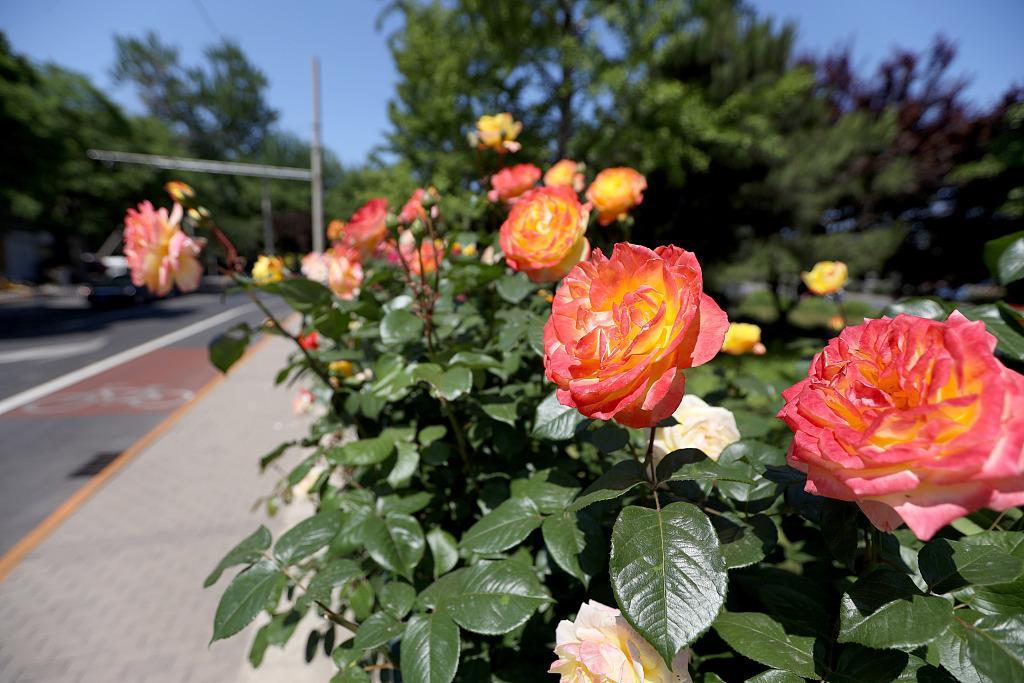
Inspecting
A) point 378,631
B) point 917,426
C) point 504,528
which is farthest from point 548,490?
point 917,426

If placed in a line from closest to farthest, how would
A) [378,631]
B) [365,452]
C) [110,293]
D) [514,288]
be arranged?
[378,631] < [365,452] < [514,288] < [110,293]

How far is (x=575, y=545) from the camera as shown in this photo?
0.62 m

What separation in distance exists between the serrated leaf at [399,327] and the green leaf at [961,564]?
30.1 inches

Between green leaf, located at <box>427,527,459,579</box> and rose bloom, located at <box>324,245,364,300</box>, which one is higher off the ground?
rose bloom, located at <box>324,245,364,300</box>

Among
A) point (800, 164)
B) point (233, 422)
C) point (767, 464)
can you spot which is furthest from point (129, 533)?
point (800, 164)

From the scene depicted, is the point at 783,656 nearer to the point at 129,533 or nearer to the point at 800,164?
the point at 129,533

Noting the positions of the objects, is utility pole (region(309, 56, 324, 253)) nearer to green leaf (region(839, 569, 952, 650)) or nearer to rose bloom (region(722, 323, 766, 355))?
rose bloom (region(722, 323, 766, 355))

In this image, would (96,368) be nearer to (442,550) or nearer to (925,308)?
(442,550)

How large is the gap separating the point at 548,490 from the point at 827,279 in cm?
122

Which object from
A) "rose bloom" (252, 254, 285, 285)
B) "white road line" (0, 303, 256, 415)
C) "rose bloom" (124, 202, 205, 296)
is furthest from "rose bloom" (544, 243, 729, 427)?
"white road line" (0, 303, 256, 415)

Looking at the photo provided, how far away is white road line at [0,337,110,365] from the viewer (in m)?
7.11

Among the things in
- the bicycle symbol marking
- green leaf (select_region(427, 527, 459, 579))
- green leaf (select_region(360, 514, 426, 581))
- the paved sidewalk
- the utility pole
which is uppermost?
the utility pole

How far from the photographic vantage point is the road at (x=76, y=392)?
330 centimetres

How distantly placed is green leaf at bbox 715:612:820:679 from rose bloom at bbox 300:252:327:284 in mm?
1355
